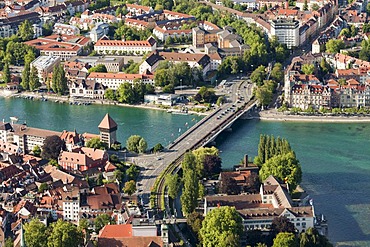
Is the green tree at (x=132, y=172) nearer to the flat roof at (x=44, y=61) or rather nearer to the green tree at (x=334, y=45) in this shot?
the flat roof at (x=44, y=61)

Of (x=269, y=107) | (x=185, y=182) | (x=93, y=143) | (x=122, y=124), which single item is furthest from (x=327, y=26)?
(x=185, y=182)

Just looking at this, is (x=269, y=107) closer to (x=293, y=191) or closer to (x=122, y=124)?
(x=122, y=124)

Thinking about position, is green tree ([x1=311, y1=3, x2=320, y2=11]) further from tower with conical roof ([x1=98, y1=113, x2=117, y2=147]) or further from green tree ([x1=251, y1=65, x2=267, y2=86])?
tower with conical roof ([x1=98, y1=113, x2=117, y2=147])

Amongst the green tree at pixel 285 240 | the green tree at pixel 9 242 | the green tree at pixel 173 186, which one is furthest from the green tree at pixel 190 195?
the green tree at pixel 9 242

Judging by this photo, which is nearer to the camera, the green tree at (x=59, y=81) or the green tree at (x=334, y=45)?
the green tree at (x=59, y=81)

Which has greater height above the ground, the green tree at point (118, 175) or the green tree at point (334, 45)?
the green tree at point (334, 45)

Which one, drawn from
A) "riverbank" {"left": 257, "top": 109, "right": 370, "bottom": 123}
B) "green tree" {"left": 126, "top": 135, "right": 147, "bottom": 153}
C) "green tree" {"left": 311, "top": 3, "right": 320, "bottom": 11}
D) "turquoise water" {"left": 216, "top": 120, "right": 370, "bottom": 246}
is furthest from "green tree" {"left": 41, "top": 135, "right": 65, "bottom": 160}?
"green tree" {"left": 311, "top": 3, "right": 320, "bottom": 11}
